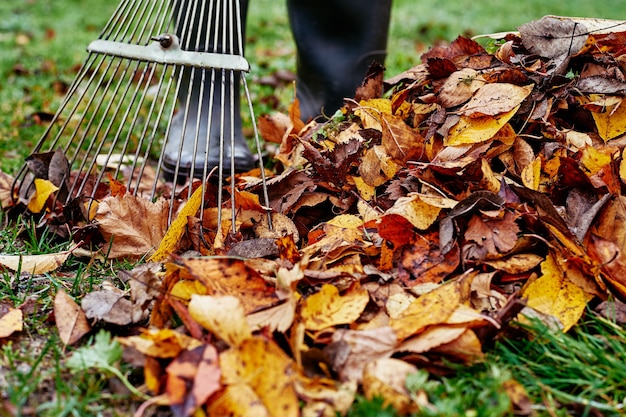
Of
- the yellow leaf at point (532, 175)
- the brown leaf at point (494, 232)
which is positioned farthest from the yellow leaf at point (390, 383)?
the yellow leaf at point (532, 175)

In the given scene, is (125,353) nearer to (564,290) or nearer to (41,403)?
(41,403)

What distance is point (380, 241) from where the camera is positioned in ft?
4.41

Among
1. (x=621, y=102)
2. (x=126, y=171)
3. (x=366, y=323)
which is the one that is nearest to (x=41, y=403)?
(x=366, y=323)

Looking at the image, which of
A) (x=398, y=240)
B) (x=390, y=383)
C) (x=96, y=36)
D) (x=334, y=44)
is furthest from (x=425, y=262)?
(x=96, y=36)

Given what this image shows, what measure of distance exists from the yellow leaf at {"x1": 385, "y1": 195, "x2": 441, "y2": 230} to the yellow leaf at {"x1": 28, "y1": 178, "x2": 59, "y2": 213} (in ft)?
2.94

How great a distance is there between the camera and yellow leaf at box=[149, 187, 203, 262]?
1.43 metres

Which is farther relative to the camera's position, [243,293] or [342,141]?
[342,141]

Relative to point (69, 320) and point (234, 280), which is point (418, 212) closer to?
point (234, 280)

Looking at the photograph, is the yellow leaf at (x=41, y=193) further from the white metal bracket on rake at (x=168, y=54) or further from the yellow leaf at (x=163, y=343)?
the yellow leaf at (x=163, y=343)

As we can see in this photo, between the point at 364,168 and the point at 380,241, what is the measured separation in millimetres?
244

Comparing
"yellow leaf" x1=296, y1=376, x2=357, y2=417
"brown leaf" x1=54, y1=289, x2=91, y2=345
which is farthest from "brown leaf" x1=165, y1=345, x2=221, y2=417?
"brown leaf" x1=54, y1=289, x2=91, y2=345

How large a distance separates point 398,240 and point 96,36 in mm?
3997

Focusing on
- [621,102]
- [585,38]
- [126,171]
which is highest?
[585,38]

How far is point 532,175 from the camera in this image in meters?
1.37
